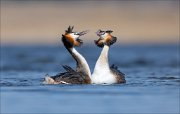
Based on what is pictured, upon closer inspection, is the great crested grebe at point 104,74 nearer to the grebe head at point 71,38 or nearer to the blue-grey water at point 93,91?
the blue-grey water at point 93,91

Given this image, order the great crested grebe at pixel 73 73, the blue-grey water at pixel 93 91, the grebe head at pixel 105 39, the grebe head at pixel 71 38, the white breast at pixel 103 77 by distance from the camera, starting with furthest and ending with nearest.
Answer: the grebe head at pixel 105 39
the grebe head at pixel 71 38
the white breast at pixel 103 77
the great crested grebe at pixel 73 73
the blue-grey water at pixel 93 91

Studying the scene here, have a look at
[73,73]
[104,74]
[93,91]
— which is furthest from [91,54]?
[93,91]

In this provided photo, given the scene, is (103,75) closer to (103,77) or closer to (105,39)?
(103,77)

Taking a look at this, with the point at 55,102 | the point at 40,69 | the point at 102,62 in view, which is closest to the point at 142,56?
the point at 40,69

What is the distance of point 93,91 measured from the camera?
19219mm

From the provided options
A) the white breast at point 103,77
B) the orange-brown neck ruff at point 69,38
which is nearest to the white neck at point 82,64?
the white breast at point 103,77
